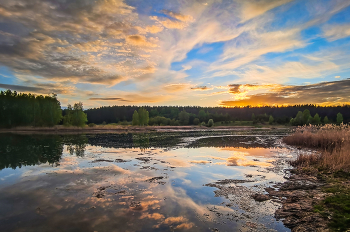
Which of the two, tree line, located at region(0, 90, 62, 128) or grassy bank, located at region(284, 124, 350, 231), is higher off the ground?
tree line, located at region(0, 90, 62, 128)

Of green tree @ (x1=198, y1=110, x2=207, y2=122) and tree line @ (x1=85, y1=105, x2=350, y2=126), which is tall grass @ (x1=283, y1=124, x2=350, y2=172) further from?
green tree @ (x1=198, y1=110, x2=207, y2=122)

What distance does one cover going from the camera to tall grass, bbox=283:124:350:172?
12.6 metres

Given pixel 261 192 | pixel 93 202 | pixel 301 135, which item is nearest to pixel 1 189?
pixel 93 202

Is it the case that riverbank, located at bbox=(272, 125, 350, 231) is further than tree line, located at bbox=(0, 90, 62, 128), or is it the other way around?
tree line, located at bbox=(0, 90, 62, 128)

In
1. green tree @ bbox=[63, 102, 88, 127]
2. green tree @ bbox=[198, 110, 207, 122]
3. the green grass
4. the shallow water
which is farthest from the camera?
green tree @ bbox=[198, 110, 207, 122]

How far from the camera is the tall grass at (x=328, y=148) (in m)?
12.6

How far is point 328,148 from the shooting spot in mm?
17781

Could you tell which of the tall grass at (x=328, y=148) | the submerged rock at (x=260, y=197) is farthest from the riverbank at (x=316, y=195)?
the submerged rock at (x=260, y=197)

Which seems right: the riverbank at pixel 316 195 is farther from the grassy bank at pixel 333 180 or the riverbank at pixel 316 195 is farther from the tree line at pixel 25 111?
the tree line at pixel 25 111

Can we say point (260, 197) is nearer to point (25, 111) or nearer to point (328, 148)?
point (328, 148)

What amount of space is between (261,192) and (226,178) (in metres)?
2.81

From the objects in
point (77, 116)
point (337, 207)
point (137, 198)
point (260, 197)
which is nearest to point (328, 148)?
point (337, 207)

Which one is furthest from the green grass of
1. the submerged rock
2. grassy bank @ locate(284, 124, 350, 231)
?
the submerged rock

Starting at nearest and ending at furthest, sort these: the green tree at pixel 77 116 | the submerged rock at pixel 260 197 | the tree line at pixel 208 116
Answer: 1. the submerged rock at pixel 260 197
2. the green tree at pixel 77 116
3. the tree line at pixel 208 116
